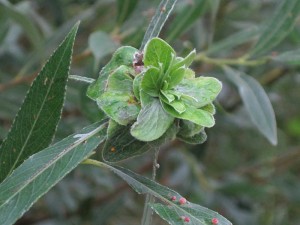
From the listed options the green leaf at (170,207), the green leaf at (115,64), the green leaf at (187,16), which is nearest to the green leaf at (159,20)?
the green leaf at (115,64)

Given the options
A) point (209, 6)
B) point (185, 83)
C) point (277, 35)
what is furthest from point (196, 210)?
point (209, 6)

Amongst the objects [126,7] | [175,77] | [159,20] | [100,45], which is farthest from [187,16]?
[175,77]

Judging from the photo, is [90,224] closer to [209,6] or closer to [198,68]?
[198,68]

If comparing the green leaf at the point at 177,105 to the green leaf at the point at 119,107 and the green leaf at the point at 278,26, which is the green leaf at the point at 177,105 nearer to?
the green leaf at the point at 119,107

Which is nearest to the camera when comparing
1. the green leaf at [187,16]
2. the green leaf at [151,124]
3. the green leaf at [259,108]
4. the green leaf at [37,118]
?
the green leaf at [151,124]

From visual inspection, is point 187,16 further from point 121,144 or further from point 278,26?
point 121,144

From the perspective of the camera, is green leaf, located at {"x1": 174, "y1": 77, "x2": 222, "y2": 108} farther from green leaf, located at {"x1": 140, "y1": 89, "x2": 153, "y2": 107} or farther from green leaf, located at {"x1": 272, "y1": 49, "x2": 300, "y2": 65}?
green leaf, located at {"x1": 272, "y1": 49, "x2": 300, "y2": 65}
